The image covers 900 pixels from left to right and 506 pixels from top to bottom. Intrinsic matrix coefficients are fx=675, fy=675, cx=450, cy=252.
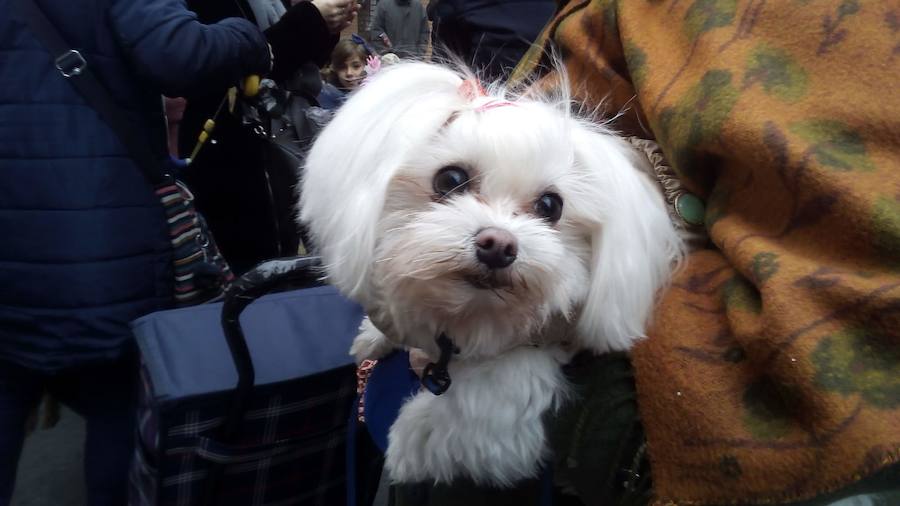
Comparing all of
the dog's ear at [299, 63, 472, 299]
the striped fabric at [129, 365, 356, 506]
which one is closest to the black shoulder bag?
the striped fabric at [129, 365, 356, 506]

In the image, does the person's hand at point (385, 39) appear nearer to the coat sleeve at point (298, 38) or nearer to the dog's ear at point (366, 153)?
the coat sleeve at point (298, 38)

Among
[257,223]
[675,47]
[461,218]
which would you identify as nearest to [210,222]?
[257,223]

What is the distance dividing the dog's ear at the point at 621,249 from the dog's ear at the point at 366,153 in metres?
0.20

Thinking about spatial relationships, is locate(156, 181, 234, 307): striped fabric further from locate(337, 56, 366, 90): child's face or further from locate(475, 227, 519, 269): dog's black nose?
locate(337, 56, 366, 90): child's face

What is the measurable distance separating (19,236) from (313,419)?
693 mm

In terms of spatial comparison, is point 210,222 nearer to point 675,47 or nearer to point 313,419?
point 313,419

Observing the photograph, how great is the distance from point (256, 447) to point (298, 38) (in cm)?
Result: 129

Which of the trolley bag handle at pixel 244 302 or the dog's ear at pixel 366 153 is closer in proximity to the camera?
the dog's ear at pixel 366 153

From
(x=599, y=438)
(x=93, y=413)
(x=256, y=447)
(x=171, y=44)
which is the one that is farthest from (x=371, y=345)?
(x=93, y=413)

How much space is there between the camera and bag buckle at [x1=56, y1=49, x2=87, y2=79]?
4.31ft

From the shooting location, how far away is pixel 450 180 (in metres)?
0.85

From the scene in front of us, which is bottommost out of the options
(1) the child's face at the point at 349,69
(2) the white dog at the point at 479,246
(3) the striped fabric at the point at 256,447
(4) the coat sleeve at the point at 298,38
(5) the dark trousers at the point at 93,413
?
(1) the child's face at the point at 349,69

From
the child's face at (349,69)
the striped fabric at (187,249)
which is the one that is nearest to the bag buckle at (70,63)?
the striped fabric at (187,249)

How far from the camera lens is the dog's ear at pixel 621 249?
2.63 feet
